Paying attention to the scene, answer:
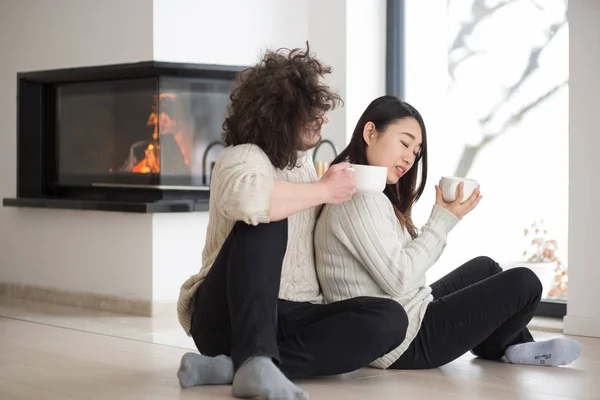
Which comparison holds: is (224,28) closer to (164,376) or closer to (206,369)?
(164,376)

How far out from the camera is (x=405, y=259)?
239 cm

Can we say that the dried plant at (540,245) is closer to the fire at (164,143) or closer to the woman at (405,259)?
the woman at (405,259)

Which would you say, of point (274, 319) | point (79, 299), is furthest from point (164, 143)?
point (274, 319)

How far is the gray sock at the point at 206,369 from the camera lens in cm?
228

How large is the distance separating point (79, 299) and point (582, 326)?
7.08ft

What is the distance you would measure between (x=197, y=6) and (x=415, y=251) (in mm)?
2058

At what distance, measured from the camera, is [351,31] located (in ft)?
14.5

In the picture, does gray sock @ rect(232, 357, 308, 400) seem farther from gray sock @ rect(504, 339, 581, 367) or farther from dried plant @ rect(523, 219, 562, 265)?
dried plant @ rect(523, 219, 562, 265)

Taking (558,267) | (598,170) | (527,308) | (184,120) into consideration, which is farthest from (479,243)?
(527,308)

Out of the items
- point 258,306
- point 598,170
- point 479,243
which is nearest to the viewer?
point 258,306

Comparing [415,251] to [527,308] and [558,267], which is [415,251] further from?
[558,267]

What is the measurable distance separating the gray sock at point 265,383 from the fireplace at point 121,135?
6.33ft

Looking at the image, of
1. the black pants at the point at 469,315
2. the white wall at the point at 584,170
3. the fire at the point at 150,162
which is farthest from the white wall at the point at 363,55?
the black pants at the point at 469,315

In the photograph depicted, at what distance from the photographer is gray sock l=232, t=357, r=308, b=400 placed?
2088 millimetres
